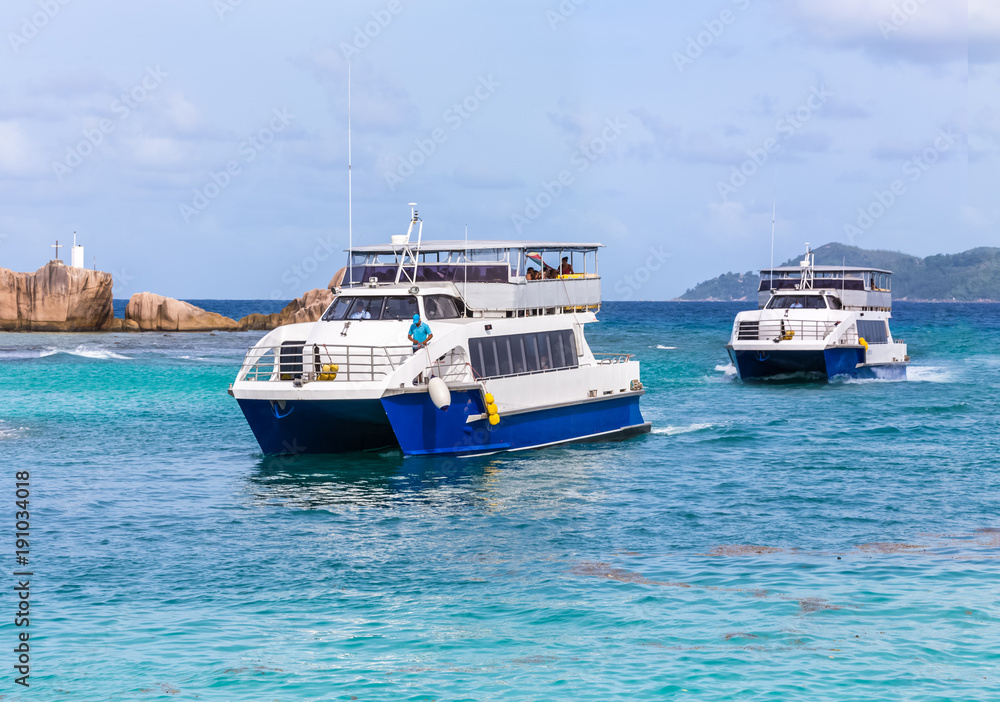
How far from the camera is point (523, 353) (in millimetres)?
24953

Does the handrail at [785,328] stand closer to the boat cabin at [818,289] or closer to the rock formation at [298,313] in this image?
the boat cabin at [818,289]

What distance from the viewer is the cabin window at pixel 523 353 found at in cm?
2367

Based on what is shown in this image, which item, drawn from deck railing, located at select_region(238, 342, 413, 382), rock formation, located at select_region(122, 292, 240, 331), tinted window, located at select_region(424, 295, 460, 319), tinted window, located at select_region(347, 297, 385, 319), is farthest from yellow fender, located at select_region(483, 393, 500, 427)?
rock formation, located at select_region(122, 292, 240, 331)

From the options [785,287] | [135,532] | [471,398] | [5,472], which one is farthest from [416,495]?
[785,287]

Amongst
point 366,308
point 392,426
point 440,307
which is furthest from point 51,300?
point 392,426

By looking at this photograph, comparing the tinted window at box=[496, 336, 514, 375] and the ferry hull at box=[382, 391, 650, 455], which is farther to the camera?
the tinted window at box=[496, 336, 514, 375]

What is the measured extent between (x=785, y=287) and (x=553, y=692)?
38917 mm

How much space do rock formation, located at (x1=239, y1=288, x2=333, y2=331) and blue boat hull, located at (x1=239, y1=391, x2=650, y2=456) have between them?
56.8 metres

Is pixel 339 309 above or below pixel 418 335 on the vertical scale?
above

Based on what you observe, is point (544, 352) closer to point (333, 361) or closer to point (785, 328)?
point (333, 361)

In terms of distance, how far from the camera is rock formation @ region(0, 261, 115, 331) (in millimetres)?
88250

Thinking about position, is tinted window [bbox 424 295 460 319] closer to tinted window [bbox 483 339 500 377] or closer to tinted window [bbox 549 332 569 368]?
tinted window [bbox 483 339 500 377]

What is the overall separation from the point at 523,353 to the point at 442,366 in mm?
2941

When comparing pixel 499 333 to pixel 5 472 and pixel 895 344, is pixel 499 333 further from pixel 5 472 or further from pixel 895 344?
pixel 895 344
